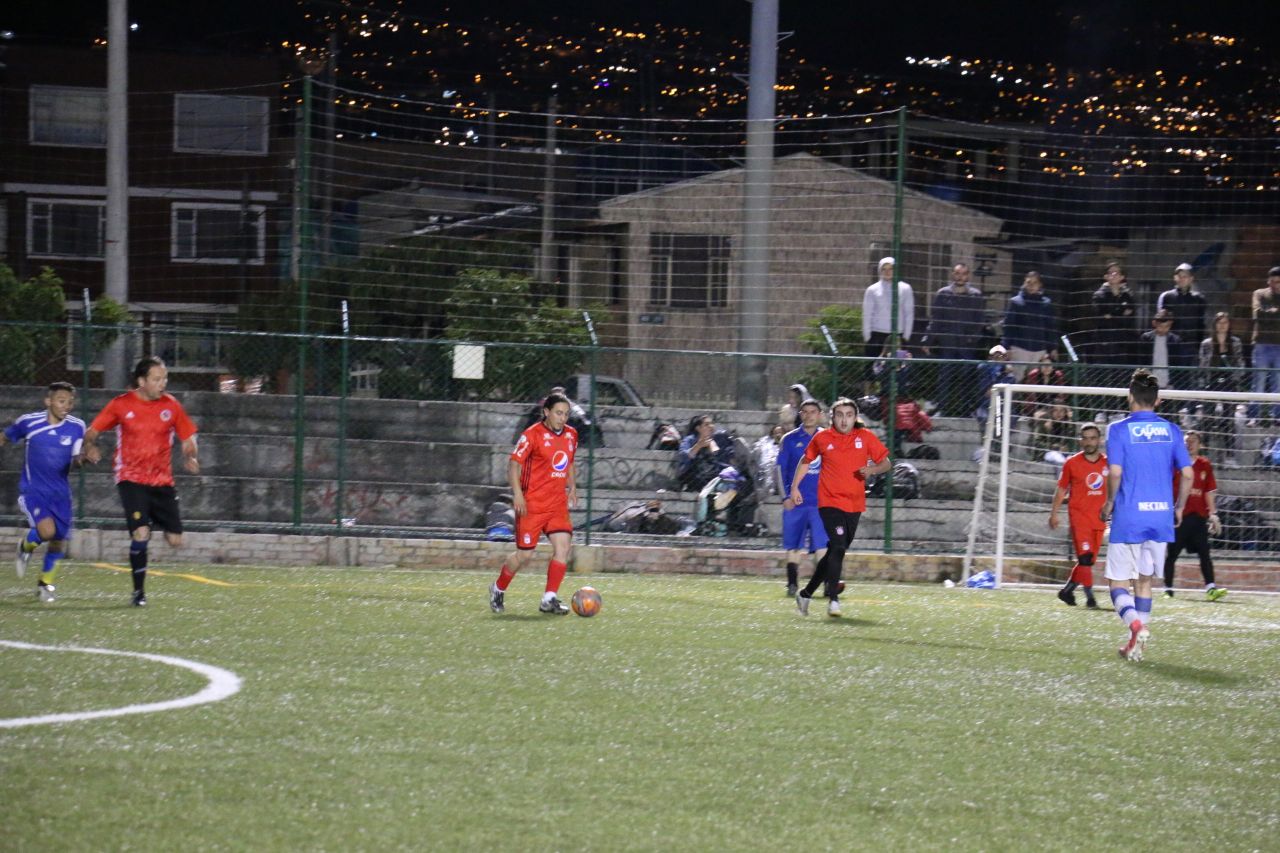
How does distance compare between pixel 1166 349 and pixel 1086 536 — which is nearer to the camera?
pixel 1086 536

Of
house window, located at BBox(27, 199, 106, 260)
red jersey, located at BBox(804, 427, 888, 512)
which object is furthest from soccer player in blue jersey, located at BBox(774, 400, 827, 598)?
house window, located at BBox(27, 199, 106, 260)

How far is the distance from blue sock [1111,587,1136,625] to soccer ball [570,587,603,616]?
3992 millimetres

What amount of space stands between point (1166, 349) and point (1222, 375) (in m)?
0.80

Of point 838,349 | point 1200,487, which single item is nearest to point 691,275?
point 838,349

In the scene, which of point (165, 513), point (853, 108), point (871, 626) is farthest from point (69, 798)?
point (853, 108)

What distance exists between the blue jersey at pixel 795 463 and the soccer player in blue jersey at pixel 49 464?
680 centimetres

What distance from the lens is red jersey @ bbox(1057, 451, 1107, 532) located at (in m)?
15.5

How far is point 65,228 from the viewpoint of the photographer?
1729 inches

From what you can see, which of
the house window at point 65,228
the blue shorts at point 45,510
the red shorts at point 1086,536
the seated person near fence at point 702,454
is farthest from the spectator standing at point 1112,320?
the house window at point 65,228

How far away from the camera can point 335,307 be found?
1984 centimetres

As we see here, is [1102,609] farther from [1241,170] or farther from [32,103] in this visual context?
[32,103]

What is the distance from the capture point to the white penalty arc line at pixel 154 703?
6.98 metres

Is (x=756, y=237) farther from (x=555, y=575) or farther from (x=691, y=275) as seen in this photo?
(x=555, y=575)

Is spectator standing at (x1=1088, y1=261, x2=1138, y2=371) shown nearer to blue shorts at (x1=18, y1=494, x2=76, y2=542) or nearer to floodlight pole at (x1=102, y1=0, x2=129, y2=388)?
blue shorts at (x1=18, y1=494, x2=76, y2=542)
